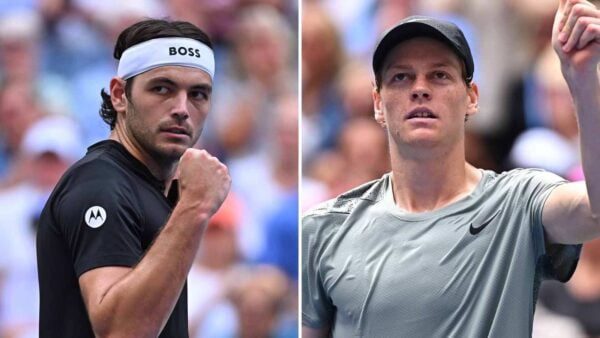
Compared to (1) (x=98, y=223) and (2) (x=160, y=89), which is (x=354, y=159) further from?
(1) (x=98, y=223)

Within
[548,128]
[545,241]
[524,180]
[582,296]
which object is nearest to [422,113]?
[524,180]

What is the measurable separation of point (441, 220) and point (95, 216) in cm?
78

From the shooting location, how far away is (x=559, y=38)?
2041 millimetres

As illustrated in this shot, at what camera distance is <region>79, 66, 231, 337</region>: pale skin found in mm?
2105

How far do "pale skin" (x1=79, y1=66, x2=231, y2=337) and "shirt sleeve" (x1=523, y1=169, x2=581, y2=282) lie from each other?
0.68 metres

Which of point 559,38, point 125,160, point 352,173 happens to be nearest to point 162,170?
point 125,160

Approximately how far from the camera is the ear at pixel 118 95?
2613mm

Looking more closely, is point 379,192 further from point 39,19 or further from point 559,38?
point 39,19

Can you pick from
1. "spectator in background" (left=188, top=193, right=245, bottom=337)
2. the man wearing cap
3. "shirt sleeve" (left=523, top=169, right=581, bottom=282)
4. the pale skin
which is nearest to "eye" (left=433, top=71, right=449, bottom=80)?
the man wearing cap

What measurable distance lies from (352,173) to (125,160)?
7.51 ft

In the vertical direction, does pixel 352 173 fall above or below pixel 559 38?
above

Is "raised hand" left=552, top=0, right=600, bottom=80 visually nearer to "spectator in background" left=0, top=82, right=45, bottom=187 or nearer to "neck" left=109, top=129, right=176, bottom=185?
"neck" left=109, top=129, right=176, bottom=185

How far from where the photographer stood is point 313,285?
246cm

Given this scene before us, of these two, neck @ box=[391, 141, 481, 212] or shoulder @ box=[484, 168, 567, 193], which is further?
neck @ box=[391, 141, 481, 212]
